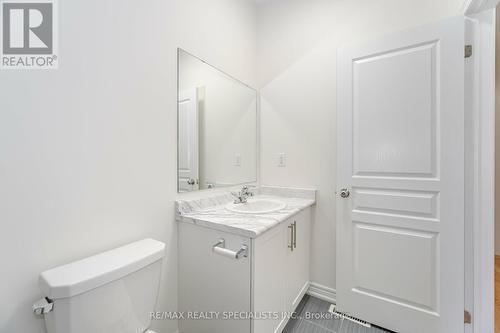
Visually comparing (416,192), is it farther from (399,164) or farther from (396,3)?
(396,3)

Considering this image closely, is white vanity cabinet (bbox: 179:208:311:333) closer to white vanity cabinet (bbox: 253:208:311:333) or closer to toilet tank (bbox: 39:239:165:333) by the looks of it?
white vanity cabinet (bbox: 253:208:311:333)

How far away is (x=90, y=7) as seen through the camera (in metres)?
0.98

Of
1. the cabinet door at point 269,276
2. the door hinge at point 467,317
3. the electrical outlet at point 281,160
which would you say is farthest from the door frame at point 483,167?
the electrical outlet at point 281,160

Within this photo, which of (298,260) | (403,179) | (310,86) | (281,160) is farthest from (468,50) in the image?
(298,260)

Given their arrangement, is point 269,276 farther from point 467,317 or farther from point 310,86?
point 310,86

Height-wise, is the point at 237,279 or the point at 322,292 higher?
the point at 237,279

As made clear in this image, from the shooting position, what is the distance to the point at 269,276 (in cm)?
127

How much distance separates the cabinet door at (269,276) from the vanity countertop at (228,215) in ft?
0.20

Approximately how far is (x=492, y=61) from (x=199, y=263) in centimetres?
203

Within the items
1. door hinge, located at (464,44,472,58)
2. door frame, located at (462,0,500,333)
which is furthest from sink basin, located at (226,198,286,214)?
door hinge, located at (464,44,472,58)

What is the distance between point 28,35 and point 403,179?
2037 millimetres

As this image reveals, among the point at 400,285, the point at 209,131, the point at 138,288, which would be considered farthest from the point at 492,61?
the point at 138,288

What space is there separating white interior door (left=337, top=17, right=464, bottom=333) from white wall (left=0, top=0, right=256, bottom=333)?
1.21 metres

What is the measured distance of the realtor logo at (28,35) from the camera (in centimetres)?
82
